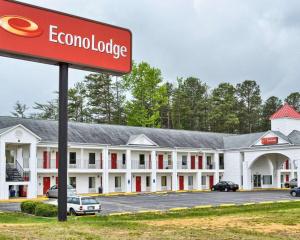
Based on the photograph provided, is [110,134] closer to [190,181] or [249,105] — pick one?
[190,181]

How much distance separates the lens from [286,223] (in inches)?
737

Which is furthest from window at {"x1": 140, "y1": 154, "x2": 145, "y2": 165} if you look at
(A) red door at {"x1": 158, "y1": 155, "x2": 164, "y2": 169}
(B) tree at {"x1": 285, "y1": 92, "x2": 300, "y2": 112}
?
(B) tree at {"x1": 285, "y1": 92, "x2": 300, "y2": 112}

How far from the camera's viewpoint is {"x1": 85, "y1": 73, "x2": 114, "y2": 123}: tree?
3391 inches

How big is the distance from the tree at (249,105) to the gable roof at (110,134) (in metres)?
38.3

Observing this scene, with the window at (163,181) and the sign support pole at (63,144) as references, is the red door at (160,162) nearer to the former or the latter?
the window at (163,181)

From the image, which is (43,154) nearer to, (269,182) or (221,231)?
(269,182)

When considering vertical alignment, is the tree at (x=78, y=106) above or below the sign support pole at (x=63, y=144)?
above

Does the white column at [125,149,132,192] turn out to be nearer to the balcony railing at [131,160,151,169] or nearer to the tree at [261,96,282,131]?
the balcony railing at [131,160,151,169]

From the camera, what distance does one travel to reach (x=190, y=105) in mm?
99875

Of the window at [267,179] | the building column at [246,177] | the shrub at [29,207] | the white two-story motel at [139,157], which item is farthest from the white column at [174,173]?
the shrub at [29,207]

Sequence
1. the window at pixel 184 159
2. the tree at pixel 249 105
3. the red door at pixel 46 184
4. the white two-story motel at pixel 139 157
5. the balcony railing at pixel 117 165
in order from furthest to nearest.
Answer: the tree at pixel 249 105 < the window at pixel 184 159 < the balcony railing at pixel 117 165 < the red door at pixel 46 184 < the white two-story motel at pixel 139 157

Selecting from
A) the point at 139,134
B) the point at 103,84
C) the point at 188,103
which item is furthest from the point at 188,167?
the point at 188,103

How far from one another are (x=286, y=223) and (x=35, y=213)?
1372 centimetres

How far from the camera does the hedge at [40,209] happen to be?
25.6 meters
